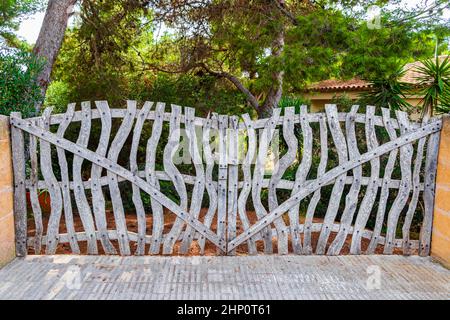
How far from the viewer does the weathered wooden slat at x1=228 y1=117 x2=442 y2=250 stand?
4406 mm

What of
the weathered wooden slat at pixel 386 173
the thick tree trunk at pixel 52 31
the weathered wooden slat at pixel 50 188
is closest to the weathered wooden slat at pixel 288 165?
the weathered wooden slat at pixel 386 173

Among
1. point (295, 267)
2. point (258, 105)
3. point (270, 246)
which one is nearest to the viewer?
point (295, 267)

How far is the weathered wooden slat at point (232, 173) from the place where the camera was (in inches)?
171

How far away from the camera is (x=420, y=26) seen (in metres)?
6.38

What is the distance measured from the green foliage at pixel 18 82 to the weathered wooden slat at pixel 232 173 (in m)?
2.48

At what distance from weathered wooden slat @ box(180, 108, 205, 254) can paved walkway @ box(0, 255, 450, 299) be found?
0.21 meters

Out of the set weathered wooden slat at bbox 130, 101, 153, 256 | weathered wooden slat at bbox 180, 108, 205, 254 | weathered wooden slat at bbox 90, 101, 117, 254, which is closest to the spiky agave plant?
weathered wooden slat at bbox 180, 108, 205, 254

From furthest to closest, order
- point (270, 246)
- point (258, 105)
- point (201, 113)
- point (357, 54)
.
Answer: point (258, 105) → point (201, 113) → point (357, 54) → point (270, 246)

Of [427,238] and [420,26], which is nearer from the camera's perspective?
[427,238]

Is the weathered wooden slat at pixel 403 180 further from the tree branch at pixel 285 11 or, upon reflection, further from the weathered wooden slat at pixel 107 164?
the tree branch at pixel 285 11

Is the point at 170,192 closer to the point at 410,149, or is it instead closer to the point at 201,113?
the point at 201,113

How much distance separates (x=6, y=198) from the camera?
4.14 m
